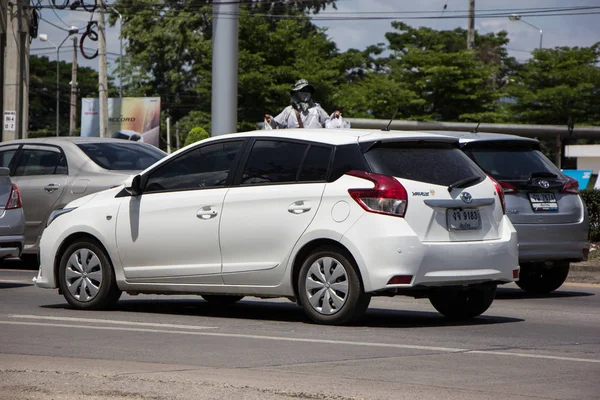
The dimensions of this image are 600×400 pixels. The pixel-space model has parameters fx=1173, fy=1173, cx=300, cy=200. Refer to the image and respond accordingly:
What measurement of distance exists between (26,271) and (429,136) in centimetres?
812

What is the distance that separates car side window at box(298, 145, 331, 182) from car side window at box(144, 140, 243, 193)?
727 millimetres

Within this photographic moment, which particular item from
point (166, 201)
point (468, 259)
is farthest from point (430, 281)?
point (166, 201)

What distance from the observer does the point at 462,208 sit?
9.33 m

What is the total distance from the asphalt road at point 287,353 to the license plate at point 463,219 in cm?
81

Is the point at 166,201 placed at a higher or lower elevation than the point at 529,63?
lower

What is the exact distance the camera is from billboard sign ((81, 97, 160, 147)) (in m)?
51.3

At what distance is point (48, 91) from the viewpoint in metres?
102

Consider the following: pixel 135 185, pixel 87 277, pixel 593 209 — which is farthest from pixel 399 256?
pixel 593 209

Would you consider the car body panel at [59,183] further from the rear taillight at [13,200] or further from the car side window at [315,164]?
the car side window at [315,164]

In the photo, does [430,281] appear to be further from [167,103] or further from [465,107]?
[167,103]

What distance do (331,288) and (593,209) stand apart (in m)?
9.50

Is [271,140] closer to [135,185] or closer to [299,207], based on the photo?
[299,207]

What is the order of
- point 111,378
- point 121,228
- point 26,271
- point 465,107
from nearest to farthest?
point 111,378
point 121,228
point 26,271
point 465,107

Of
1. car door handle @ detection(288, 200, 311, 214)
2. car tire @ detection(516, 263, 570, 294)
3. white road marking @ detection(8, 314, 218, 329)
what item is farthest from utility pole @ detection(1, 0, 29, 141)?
car door handle @ detection(288, 200, 311, 214)
